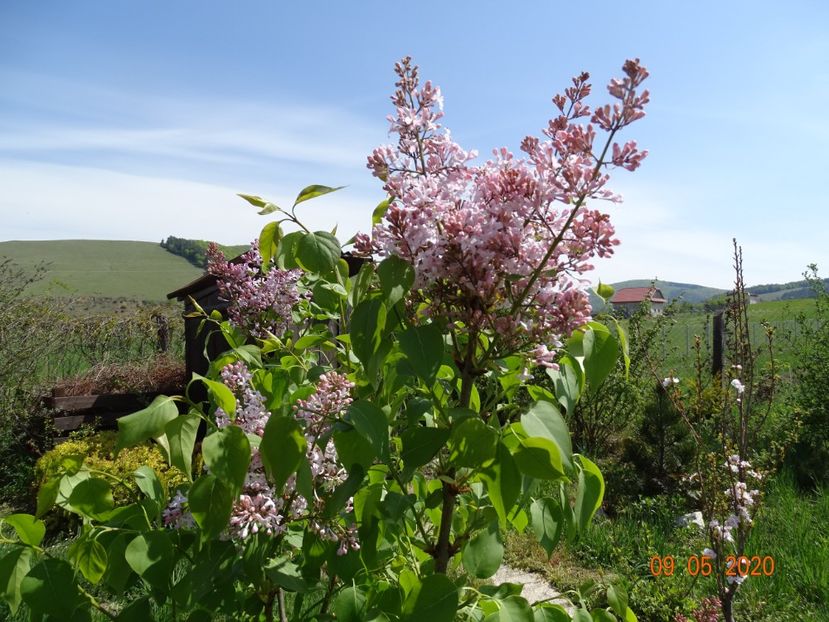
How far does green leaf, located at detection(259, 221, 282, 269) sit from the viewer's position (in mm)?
1298

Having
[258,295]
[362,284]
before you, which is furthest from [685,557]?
[362,284]

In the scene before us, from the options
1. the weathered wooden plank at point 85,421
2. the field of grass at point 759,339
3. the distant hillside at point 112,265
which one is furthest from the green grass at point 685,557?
the distant hillside at point 112,265

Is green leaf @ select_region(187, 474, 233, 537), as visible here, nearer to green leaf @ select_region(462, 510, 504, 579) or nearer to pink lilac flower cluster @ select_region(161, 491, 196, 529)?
pink lilac flower cluster @ select_region(161, 491, 196, 529)

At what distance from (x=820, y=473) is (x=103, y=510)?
19.7 feet

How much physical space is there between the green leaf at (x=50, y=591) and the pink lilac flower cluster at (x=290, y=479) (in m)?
0.29

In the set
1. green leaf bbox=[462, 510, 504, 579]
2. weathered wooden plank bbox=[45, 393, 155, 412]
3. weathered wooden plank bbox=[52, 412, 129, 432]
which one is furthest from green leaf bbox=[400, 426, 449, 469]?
weathered wooden plank bbox=[45, 393, 155, 412]

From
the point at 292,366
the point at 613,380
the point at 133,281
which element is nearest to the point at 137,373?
the point at 613,380

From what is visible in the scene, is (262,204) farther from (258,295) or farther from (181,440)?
(258,295)

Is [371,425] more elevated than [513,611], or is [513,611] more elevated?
[371,425]

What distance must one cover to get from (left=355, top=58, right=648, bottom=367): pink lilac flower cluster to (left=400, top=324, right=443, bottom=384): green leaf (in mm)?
78

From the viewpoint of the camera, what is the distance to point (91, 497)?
118 cm

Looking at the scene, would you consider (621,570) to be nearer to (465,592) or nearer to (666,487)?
(666,487)

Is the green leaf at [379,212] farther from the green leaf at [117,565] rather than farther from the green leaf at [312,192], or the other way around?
the green leaf at [117,565]

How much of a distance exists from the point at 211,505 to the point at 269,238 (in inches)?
22.9
